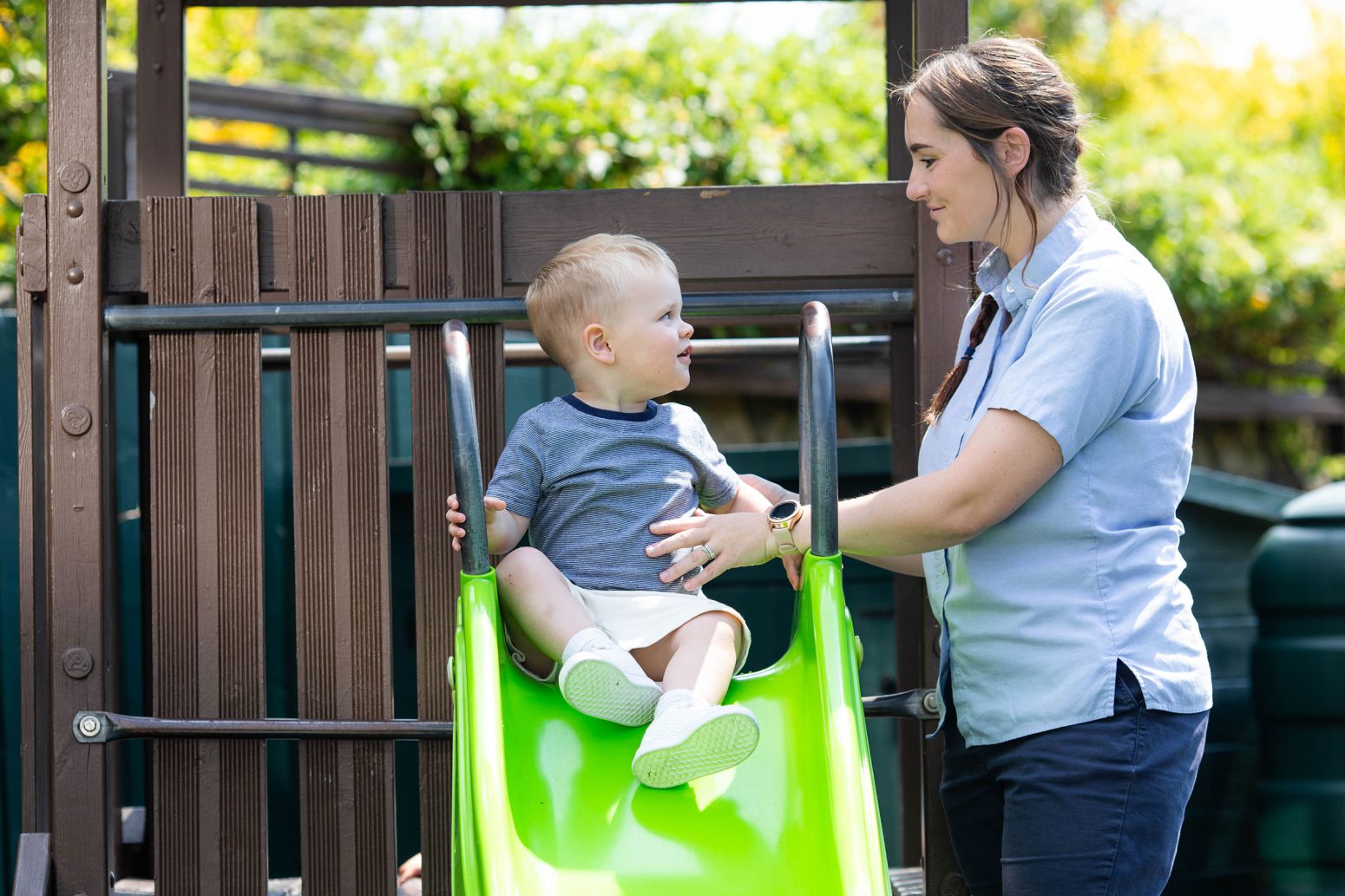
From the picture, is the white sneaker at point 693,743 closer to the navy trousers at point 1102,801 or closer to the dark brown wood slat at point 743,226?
the navy trousers at point 1102,801

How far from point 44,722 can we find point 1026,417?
6.19 feet

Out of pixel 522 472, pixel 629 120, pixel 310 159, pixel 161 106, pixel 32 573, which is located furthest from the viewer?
pixel 629 120

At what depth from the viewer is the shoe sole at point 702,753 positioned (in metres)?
1.80

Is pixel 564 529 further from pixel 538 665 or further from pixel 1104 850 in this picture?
pixel 1104 850

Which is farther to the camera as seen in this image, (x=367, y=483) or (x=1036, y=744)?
(x=367, y=483)

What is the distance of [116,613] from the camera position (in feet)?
9.15

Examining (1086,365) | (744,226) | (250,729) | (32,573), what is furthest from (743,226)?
(32,573)

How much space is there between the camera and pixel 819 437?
6.69ft

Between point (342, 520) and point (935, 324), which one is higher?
point (935, 324)

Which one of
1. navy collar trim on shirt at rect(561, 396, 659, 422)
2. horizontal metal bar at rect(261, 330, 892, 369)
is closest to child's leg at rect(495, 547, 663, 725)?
navy collar trim on shirt at rect(561, 396, 659, 422)

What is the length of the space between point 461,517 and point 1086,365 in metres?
0.92

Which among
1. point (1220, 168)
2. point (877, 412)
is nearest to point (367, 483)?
point (877, 412)

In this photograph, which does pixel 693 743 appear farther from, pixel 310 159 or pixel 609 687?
pixel 310 159

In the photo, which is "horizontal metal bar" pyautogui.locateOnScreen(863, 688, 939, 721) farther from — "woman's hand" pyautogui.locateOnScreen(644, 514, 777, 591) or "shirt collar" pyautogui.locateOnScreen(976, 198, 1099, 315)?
"shirt collar" pyautogui.locateOnScreen(976, 198, 1099, 315)
